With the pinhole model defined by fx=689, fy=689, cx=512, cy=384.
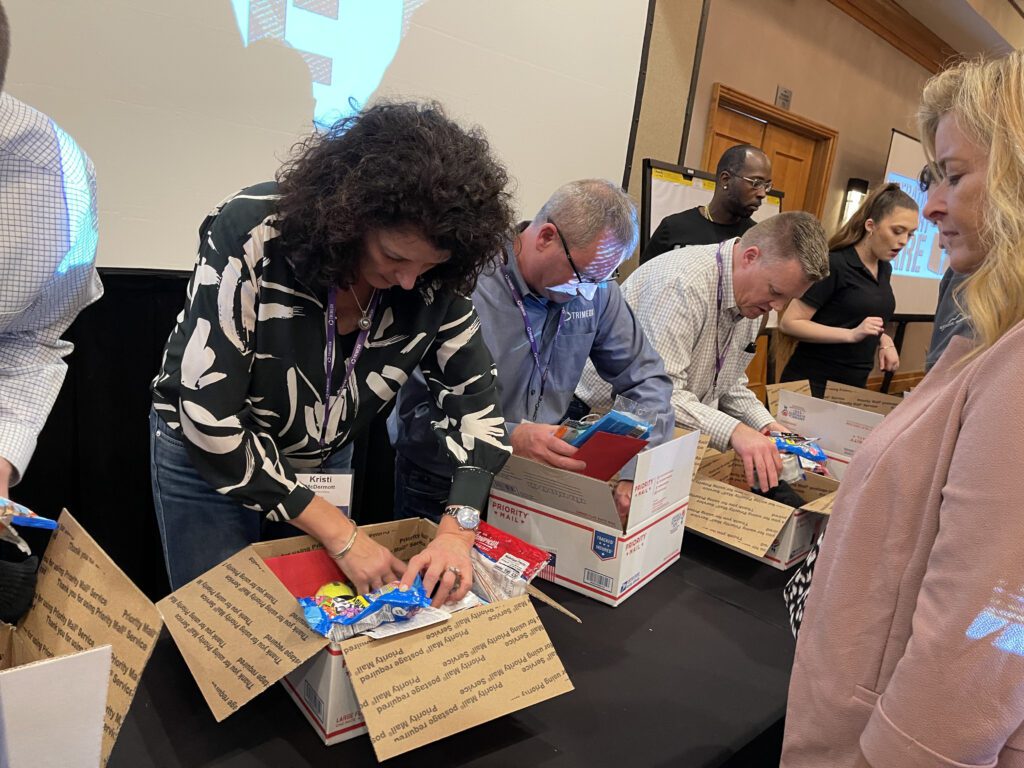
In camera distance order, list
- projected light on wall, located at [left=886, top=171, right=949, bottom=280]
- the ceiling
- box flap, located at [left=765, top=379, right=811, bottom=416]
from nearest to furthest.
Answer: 1. box flap, located at [left=765, top=379, right=811, bottom=416]
2. the ceiling
3. projected light on wall, located at [left=886, top=171, right=949, bottom=280]

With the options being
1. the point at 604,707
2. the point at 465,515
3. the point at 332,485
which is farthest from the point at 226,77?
the point at 604,707

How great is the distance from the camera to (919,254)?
6.24 metres

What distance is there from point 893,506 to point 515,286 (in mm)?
966

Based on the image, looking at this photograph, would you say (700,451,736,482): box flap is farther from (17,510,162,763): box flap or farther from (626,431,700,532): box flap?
(17,510,162,763): box flap

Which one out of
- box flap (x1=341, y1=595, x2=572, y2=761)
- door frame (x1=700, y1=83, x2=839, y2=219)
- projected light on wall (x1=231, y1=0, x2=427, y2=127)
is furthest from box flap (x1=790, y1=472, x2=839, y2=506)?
door frame (x1=700, y1=83, x2=839, y2=219)

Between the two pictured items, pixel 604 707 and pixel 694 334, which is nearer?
pixel 604 707

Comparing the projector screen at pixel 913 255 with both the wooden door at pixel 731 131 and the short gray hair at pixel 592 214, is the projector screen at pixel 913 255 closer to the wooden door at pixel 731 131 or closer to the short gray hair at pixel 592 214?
the wooden door at pixel 731 131

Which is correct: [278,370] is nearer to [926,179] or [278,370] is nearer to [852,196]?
[926,179]

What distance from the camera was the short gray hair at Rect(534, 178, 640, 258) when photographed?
141cm

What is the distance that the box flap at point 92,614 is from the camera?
61cm

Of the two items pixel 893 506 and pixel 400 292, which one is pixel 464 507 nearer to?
pixel 400 292

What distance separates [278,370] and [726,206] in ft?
8.36

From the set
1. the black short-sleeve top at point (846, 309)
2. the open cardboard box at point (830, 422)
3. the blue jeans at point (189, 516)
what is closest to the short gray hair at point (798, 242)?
the open cardboard box at point (830, 422)

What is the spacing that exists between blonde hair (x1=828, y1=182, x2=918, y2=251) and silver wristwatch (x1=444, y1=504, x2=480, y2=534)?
7.83 feet
